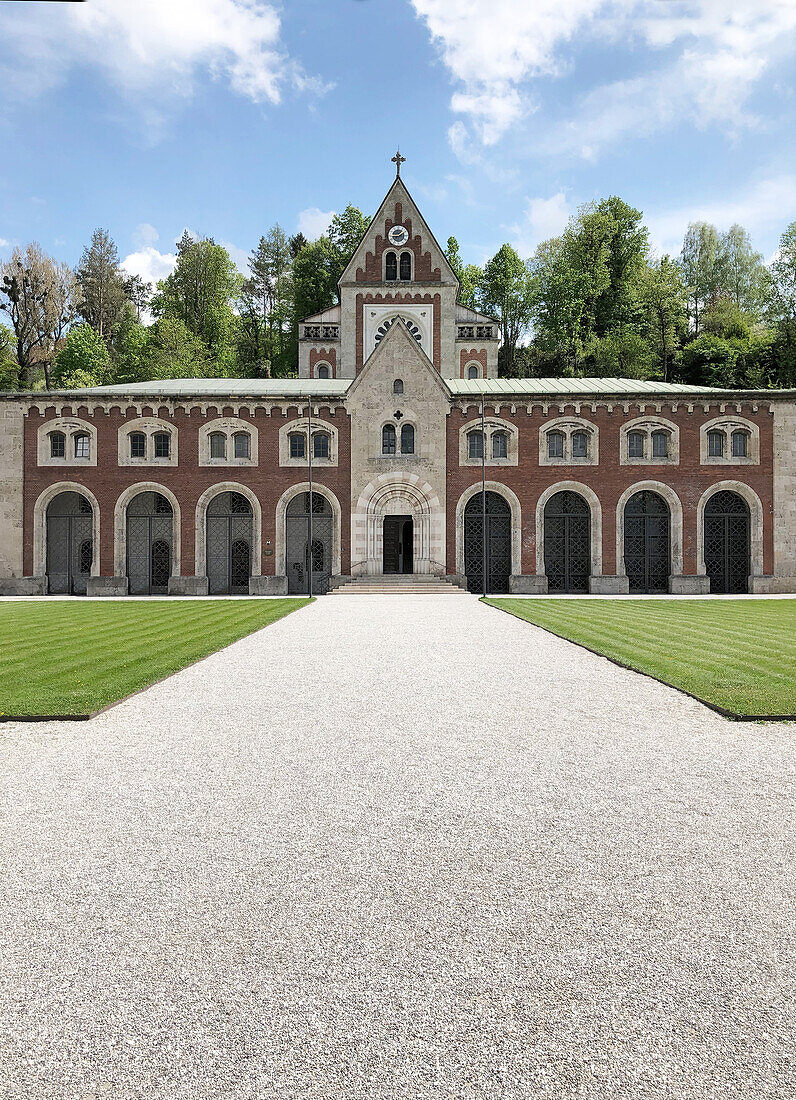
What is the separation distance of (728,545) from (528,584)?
34.3ft

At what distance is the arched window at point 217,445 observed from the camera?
1479 inches

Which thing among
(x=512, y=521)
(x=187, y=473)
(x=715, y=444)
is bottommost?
(x=512, y=521)

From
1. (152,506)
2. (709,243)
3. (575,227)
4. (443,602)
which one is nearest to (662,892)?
(443,602)

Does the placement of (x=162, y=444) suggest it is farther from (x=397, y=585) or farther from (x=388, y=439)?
(x=397, y=585)

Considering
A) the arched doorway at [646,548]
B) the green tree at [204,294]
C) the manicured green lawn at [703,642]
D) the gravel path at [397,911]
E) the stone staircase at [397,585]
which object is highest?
the green tree at [204,294]

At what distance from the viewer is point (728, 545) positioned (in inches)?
1467

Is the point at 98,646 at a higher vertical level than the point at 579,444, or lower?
lower

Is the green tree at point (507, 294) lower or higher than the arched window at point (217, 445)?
higher

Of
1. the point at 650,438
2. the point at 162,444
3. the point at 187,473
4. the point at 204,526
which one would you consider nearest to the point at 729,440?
the point at 650,438

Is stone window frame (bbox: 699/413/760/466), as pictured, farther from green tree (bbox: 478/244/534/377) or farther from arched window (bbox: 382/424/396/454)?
green tree (bbox: 478/244/534/377)

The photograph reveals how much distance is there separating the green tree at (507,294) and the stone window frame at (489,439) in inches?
1659

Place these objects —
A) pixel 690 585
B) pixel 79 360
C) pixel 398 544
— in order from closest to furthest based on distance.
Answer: pixel 690 585, pixel 398 544, pixel 79 360

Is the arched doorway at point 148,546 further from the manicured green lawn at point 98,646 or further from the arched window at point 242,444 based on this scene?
the manicured green lawn at point 98,646

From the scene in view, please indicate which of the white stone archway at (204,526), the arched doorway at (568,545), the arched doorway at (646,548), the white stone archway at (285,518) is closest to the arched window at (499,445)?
the arched doorway at (568,545)
